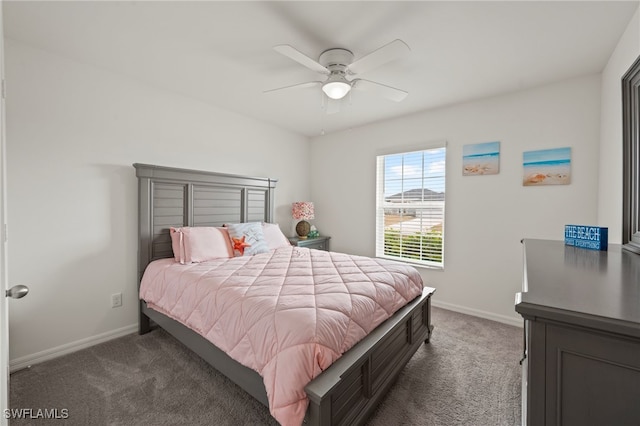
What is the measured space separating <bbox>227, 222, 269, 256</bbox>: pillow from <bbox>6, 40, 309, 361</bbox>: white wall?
92 centimetres

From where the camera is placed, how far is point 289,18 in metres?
1.73

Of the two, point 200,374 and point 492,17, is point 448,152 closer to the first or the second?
point 492,17

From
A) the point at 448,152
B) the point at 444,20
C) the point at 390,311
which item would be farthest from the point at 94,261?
the point at 448,152

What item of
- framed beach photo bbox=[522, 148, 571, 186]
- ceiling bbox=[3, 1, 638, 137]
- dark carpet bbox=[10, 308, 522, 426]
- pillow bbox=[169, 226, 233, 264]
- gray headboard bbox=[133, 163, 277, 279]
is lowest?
dark carpet bbox=[10, 308, 522, 426]

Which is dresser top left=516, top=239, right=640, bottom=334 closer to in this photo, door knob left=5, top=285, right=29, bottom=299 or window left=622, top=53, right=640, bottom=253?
window left=622, top=53, right=640, bottom=253

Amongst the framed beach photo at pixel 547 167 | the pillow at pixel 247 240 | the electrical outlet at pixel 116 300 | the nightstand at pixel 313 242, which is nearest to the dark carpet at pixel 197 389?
the electrical outlet at pixel 116 300

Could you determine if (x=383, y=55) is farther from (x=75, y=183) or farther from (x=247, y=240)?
(x=75, y=183)

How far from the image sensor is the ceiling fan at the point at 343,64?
168 centimetres

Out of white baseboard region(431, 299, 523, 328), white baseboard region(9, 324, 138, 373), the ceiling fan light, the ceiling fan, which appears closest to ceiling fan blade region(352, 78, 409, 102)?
the ceiling fan

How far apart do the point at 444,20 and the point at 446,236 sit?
7.45 feet

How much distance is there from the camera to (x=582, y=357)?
60cm

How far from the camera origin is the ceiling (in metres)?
1.65

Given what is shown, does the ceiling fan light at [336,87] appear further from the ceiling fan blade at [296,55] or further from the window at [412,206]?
the window at [412,206]

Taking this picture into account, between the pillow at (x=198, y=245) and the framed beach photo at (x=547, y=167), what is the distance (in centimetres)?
315
